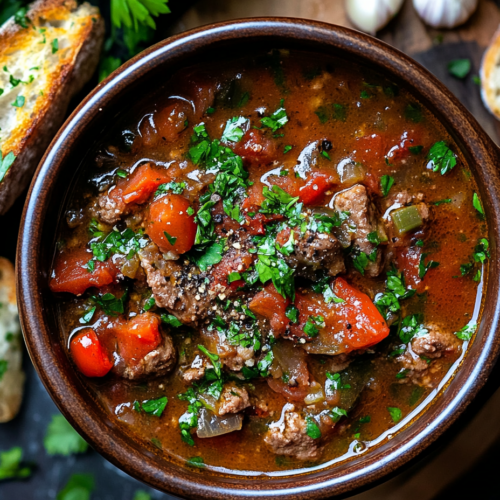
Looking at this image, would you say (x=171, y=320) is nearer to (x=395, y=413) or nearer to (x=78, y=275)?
(x=78, y=275)

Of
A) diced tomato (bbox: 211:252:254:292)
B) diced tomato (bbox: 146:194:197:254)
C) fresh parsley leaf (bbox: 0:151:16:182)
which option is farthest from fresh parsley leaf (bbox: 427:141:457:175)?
fresh parsley leaf (bbox: 0:151:16:182)

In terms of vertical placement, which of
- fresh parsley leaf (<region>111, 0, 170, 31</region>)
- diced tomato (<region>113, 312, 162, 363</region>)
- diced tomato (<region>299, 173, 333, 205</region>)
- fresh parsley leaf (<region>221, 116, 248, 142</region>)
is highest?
fresh parsley leaf (<region>111, 0, 170, 31</region>)

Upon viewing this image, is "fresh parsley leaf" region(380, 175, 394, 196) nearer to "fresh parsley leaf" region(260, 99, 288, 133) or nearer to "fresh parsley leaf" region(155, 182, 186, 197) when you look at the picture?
"fresh parsley leaf" region(260, 99, 288, 133)

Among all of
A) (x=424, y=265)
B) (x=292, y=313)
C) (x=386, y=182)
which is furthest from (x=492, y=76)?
(x=292, y=313)

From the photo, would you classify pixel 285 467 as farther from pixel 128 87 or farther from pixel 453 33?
pixel 453 33

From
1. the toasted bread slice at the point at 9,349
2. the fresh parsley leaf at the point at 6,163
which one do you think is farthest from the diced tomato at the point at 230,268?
the toasted bread slice at the point at 9,349

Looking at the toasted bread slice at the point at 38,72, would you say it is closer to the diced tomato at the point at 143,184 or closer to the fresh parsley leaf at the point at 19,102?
the fresh parsley leaf at the point at 19,102
